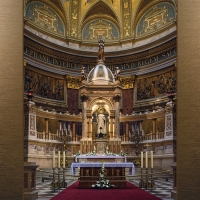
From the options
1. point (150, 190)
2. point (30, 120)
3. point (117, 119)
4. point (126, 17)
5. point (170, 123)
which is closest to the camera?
point (150, 190)

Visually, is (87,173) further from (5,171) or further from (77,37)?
(77,37)

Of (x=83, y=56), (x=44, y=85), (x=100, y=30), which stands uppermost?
(x=100, y=30)

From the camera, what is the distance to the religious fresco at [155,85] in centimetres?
2289

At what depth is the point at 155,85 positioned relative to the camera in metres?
24.0

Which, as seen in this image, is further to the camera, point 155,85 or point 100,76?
point 155,85

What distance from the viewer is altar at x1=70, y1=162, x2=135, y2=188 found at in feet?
36.1

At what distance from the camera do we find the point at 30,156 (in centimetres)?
1762

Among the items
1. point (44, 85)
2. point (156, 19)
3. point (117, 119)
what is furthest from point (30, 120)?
point (156, 19)

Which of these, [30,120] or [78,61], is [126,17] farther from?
[30,120]

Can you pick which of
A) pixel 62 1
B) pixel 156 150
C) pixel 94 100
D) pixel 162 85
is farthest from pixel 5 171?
pixel 62 1

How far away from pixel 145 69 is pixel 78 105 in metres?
6.24

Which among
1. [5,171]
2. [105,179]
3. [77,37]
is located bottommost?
[105,179]

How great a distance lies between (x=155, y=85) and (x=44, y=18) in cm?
1069

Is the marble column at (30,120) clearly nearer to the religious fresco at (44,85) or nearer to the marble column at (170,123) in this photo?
the religious fresco at (44,85)
